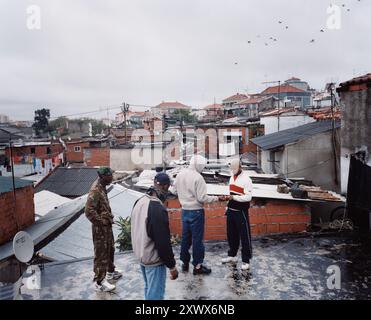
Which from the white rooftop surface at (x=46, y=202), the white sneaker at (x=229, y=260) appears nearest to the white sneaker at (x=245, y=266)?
the white sneaker at (x=229, y=260)

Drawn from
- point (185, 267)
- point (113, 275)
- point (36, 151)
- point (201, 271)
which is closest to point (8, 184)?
point (113, 275)

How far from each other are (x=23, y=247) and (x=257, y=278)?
3.45 m

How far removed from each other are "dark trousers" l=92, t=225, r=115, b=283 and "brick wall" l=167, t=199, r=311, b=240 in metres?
2.29

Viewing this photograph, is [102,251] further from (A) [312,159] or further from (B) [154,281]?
(A) [312,159]

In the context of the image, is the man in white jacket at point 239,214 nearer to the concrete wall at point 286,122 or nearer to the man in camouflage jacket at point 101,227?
the man in camouflage jacket at point 101,227

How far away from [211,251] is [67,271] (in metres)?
2.45

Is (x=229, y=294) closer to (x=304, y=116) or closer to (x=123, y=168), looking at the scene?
(x=304, y=116)

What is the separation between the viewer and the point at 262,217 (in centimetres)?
700

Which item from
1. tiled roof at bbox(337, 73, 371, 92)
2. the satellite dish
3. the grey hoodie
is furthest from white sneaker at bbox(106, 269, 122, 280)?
tiled roof at bbox(337, 73, 371, 92)

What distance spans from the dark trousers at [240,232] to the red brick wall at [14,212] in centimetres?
728

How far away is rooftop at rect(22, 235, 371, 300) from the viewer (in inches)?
174

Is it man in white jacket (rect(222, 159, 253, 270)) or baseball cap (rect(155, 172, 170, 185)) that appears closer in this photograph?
baseball cap (rect(155, 172, 170, 185))

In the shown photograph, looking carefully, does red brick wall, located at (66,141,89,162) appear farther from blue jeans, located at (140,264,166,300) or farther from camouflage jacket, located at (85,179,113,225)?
blue jeans, located at (140,264,166,300)

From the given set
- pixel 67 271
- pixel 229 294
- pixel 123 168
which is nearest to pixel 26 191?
pixel 67 271
